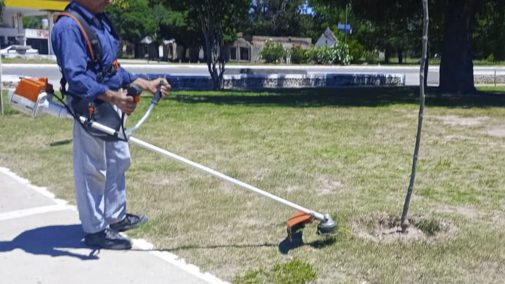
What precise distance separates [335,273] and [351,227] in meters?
0.94

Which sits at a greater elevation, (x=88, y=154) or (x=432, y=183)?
(x=88, y=154)

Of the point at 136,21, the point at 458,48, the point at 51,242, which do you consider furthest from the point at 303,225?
the point at 136,21

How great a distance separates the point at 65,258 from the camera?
4.39 m

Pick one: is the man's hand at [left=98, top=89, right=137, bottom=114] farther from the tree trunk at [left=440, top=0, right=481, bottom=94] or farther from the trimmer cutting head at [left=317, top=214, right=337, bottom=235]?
the tree trunk at [left=440, top=0, right=481, bottom=94]

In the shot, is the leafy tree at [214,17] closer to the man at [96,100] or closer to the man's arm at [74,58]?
the man at [96,100]

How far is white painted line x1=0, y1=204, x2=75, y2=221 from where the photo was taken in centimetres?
538

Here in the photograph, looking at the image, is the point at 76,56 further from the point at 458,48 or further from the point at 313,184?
the point at 458,48

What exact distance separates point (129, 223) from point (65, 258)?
678mm

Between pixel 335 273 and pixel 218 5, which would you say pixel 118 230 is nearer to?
pixel 335 273

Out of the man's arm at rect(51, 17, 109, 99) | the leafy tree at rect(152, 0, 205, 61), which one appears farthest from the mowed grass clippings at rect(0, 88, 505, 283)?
the leafy tree at rect(152, 0, 205, 61)

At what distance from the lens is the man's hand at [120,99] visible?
4.09 m

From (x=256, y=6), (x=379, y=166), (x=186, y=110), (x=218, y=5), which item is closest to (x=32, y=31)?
(x=256, y=6)

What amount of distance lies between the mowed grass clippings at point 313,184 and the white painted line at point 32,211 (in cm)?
33

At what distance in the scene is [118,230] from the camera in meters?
4.89
